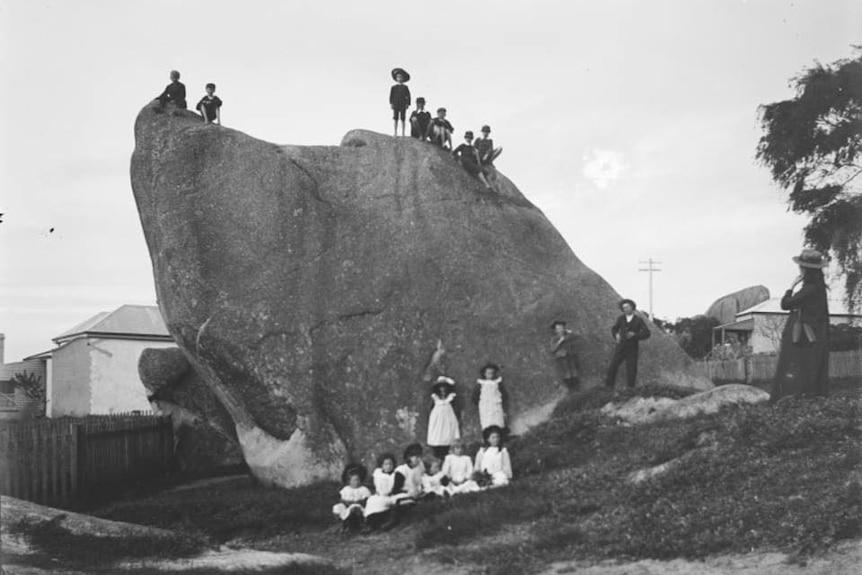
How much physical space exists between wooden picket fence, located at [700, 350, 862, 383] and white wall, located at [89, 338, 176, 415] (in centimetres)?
2552

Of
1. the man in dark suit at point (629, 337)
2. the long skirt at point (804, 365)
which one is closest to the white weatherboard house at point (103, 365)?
the man in dark suit at point (629, 337)

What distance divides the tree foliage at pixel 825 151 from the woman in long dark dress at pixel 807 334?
18.0 metres

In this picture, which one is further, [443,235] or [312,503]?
[443,235]

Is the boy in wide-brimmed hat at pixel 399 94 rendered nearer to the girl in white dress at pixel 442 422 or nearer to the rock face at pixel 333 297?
the rock face at pixel 333 297

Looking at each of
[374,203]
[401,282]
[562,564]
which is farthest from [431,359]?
[562,564]

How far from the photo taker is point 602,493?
1220cm

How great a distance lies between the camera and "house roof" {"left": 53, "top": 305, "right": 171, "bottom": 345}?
45.5 m

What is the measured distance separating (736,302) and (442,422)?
48725 millimetres

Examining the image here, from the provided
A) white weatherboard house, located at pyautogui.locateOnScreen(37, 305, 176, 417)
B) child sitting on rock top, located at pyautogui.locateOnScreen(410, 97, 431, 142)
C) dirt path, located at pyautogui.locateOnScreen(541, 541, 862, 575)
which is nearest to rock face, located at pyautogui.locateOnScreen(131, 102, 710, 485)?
child sitting on rock top, located at pyautogui.locateOnScreen(410, 97, 431, 142)

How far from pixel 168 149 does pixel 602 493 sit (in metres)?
10.5

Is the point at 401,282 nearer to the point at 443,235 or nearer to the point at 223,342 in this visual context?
the point at 443,235

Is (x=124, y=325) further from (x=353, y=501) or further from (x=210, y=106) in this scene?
(x=353, y=501)

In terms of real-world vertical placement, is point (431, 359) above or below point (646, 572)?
above

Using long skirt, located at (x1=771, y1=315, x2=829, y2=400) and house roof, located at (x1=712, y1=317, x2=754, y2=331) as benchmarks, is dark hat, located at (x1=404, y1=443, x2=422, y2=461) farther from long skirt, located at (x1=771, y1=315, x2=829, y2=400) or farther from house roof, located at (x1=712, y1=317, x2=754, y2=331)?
house roof, located at (x1=712, y1=317, x2=754, y2=331)
